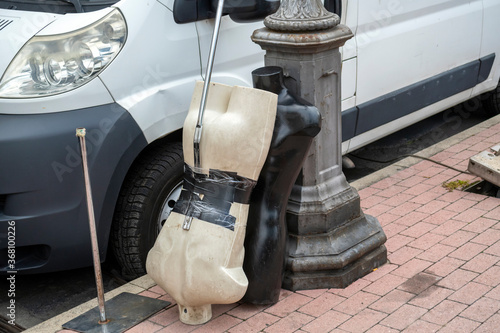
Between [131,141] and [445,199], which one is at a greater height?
[131,141]

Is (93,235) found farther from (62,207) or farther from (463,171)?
(463,171)

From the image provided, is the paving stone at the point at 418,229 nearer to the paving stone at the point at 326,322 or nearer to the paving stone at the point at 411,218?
the paving stone at the point at 411,218

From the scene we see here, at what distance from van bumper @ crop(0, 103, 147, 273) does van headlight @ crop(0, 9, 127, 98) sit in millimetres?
149

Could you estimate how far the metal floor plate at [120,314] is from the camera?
362 centimetres

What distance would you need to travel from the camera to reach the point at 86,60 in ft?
12.5

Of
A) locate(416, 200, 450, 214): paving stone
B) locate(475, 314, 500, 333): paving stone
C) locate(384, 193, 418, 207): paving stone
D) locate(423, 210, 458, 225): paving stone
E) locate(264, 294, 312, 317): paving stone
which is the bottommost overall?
locate(264, 294, 312, 317): paving stone

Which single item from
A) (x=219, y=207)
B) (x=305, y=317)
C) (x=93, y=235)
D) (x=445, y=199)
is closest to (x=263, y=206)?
(x=219, y=207)

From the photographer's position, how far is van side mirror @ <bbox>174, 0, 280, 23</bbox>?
3955 mm

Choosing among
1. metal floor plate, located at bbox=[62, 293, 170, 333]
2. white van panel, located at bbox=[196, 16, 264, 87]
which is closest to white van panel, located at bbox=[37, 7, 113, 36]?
white van panel, located at bbox=[196, 16, 264, 87]

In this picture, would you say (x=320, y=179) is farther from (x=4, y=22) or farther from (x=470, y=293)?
(x=4, y=22)

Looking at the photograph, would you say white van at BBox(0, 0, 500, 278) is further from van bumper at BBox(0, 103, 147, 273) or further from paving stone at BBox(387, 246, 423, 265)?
paving stone at BBox(387, 246, 423, 265)

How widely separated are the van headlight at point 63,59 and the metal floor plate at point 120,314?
45.3 inches

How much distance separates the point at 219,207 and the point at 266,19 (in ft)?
3.45

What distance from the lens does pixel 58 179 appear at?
3.68 m
